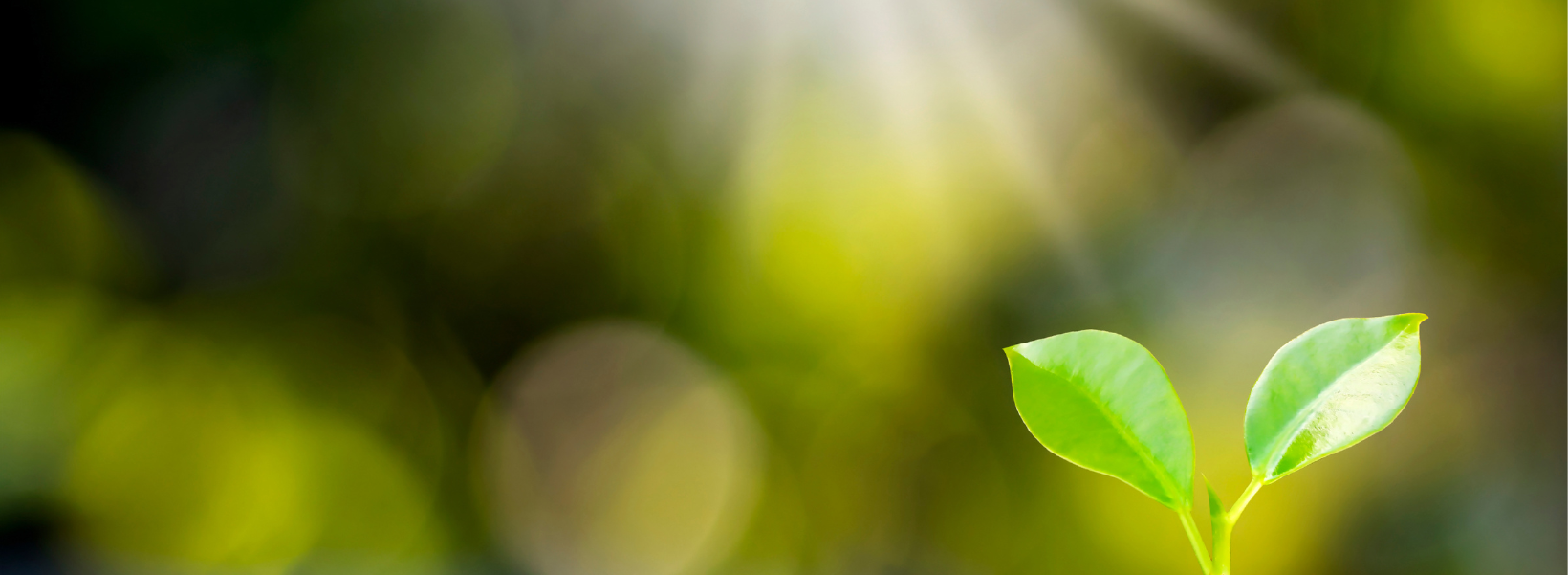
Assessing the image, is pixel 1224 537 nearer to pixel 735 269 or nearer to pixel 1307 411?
pixel 1307 411

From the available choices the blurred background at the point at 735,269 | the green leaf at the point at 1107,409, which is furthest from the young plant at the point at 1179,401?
the blurred background at the point at 735,269

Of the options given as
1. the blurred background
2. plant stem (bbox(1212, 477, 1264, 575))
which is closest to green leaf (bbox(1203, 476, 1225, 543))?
plant stem (bbox(1212, 477, 1264, 575))

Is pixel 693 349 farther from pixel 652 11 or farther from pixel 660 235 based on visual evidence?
pixel 652 11

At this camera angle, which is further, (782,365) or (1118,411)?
(782,365)

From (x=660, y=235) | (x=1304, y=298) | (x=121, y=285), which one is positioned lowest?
(x=121, y=285)

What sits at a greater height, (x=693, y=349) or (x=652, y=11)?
(x=652, y=11)

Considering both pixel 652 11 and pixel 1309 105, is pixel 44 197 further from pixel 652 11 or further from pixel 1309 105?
pixel 1309 105

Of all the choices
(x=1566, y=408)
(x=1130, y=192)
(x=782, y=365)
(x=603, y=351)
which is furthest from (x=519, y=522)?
(x=1566, y=408)

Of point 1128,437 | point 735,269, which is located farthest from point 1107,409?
point 735,269
